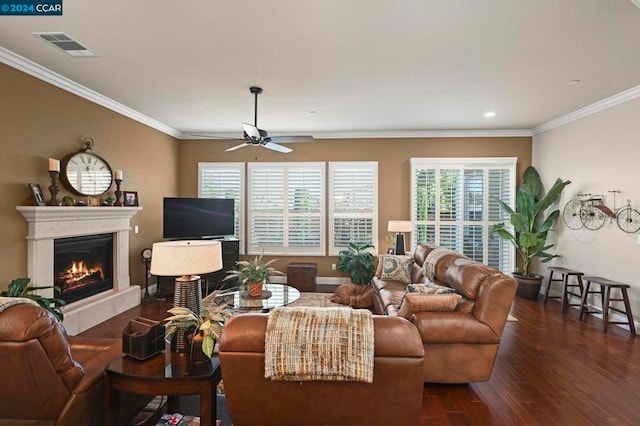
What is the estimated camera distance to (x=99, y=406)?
5.97 feet

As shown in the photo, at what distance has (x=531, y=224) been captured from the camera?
5.47m

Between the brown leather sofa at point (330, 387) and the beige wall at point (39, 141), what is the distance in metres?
3.06

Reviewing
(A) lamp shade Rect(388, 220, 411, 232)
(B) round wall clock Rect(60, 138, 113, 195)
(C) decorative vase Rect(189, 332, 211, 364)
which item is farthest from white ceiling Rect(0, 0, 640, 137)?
(C) decorative vase Rect(189, 332, 211, 364)

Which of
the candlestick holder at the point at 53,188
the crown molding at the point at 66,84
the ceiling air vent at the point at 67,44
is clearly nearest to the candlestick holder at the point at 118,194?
the candlestick holder at the point at 53,188

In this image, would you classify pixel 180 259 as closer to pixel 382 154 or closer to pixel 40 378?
pixel 40 378

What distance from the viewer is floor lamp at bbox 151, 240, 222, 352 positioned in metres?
2.10

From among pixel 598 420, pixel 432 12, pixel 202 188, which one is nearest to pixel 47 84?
pixel 202 188

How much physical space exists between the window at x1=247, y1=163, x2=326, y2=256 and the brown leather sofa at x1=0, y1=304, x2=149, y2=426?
474 centimetres

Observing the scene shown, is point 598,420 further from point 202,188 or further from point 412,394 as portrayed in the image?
point 202,188

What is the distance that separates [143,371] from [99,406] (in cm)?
34

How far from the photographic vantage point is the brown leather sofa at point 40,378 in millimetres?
1521

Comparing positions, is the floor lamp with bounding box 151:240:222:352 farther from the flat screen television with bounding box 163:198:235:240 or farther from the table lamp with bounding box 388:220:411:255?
the table lamp with bounding box 388:220:411:255

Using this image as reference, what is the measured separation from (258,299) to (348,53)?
2.82 metres

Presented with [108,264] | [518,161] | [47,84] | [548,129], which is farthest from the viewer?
[518,161]
